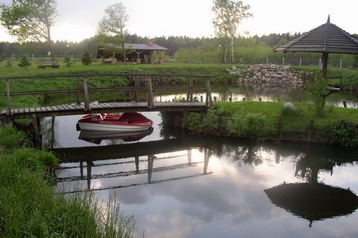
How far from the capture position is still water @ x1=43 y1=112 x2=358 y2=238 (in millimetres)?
9414

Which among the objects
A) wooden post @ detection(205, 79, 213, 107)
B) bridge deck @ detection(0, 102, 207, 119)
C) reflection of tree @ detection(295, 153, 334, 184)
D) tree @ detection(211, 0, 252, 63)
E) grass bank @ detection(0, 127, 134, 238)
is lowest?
reflection of tree @ detection(295, 153, 334, 184)

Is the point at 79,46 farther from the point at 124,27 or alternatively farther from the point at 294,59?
the point at 294,59

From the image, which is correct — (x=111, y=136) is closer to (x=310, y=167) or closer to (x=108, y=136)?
(x=108, y=136)

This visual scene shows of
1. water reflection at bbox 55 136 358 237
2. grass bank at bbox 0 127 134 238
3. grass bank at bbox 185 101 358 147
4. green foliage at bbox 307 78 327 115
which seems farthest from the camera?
green foliage at bbox 307 78 327 115

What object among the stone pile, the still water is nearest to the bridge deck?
the still water

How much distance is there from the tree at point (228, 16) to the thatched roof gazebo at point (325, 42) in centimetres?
3701

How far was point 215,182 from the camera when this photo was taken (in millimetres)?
12289

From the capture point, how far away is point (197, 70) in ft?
155

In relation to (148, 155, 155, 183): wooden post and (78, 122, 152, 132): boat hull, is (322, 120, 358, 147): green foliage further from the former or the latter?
(78, 122, 152, 132): boat hull

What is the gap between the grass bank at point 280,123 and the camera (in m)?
16.0

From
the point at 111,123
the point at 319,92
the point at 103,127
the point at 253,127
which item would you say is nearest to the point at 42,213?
the point at 111,123

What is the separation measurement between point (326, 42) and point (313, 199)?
929 cm

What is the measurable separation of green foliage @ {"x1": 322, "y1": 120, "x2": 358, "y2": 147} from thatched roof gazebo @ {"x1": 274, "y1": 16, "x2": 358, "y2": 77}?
3178 mm

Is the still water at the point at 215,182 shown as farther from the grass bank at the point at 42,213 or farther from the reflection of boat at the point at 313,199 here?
the grass bank at the point at 42,213
